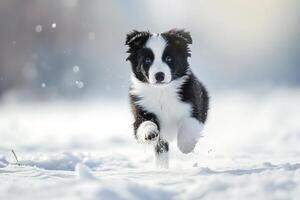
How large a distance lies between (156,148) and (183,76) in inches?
46.3

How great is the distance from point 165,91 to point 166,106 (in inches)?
7.4

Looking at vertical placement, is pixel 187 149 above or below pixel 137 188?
above

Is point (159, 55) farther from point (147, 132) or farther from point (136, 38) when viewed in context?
point (147, 132)

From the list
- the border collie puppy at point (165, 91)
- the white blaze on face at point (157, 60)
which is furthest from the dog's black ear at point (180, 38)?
the white blaze on face at point (157, 60)

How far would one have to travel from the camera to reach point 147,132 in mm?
7859

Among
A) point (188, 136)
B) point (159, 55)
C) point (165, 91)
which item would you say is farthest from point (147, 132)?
point (159, 55)

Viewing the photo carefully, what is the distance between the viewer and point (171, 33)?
8.65 meters

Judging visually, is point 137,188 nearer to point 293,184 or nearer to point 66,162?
point 293,184

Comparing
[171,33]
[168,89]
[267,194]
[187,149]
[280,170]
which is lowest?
[267,194]

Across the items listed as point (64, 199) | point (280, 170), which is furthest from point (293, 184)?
point (64, 199)

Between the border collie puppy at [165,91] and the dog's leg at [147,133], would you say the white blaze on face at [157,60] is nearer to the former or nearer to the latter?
the border collie puppy at [165,91]

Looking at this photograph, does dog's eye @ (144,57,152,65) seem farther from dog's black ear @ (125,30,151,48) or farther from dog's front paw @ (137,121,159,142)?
dog's front paw @ (137,121,159,142)

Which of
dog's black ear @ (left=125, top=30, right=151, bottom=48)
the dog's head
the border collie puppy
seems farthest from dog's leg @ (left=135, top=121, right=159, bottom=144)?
dog's black ear @ (left=125, top=30, right=151, bottom=48)

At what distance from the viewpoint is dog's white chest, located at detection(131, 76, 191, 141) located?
27.5ft
